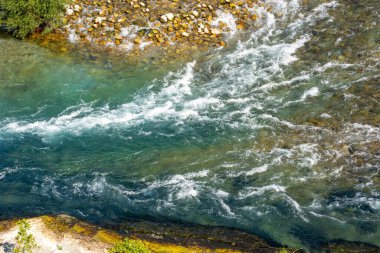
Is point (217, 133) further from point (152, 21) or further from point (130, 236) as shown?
point (152, 21)

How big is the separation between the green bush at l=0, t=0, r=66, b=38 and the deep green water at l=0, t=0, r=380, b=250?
1057mm

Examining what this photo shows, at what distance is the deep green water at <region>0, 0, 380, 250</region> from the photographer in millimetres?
17438

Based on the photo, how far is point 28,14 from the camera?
91.1 feet

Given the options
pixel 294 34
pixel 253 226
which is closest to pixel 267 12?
pixel 294 34

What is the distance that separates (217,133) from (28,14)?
1442 centimetres

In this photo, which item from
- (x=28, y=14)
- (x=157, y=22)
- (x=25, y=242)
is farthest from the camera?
(x=157, y=22)

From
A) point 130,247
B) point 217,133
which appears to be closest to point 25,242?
point 130,247

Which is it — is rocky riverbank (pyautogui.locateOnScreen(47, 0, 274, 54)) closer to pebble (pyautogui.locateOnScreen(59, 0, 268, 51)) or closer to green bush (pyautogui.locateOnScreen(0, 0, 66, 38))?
pebble (pyautogui.locateOnScreen(59, 0, 268, 51))

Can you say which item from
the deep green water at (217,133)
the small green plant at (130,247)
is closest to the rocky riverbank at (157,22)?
the deep green water at (217,133)

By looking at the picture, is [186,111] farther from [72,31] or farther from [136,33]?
[72,31]

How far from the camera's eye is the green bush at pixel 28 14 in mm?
27438

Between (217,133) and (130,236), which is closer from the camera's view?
(130,236)

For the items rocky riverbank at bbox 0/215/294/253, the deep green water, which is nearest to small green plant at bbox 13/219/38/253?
rocky riverbank at bbox 0/215/294/253

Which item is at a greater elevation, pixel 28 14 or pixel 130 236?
pixel 28 14
